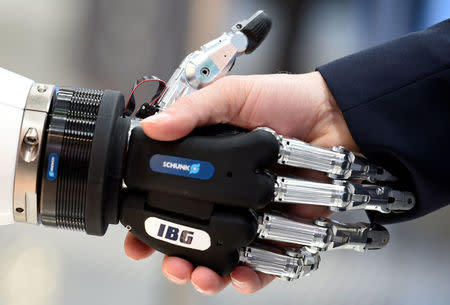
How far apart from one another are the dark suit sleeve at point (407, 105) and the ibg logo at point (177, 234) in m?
0.24

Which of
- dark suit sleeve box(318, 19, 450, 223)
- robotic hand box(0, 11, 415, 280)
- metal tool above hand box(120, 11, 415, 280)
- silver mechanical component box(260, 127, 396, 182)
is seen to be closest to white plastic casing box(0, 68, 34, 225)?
robotic hand box(0, 11, 415, 280)

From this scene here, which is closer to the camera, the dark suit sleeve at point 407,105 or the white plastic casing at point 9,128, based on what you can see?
the white plastic casing at point 9,128

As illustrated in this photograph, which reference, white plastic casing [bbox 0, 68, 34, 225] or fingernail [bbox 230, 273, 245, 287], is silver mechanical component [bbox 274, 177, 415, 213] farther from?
white plastic casing [bbox 0, 68, 34, 225]

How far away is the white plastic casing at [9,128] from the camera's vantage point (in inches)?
21.0

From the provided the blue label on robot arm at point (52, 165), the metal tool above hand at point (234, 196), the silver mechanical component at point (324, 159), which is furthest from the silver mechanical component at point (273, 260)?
the blue label on robot arm at point (52, 165)

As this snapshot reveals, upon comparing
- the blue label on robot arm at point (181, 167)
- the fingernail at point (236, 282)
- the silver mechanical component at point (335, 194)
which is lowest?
the fingernail at point (236, 282)

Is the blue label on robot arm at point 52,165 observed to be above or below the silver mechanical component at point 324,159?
below

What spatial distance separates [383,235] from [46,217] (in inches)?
17.3

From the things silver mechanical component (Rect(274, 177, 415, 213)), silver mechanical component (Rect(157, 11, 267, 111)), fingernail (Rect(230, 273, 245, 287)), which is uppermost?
silver mechanical component (Rect(157, 11, 267, 111))

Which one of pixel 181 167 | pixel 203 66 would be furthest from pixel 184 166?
pixel 203 66

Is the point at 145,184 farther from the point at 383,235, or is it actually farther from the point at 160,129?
the point at 383,235

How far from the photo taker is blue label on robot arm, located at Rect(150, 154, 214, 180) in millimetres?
558

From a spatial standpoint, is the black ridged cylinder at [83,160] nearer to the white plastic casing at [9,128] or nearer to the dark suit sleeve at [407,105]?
the white plastic casing at [9,128]

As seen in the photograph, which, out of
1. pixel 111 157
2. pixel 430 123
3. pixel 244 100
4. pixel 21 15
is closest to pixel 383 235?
pixel 430 123
